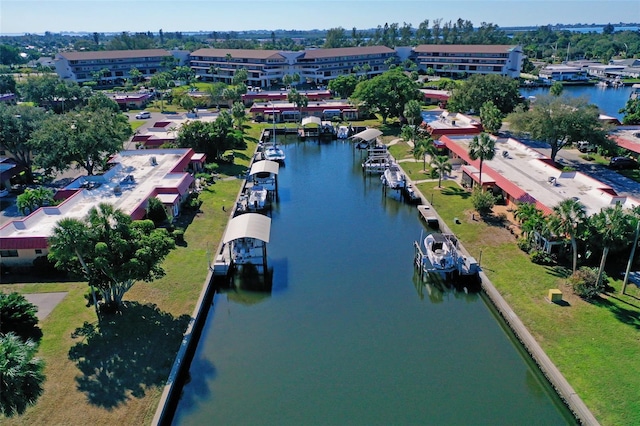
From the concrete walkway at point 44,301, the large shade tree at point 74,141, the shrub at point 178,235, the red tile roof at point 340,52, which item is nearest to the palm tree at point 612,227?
the shrub at point 178,235

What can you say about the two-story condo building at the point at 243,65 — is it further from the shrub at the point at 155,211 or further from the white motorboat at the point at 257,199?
the shrub at the point at 155,211

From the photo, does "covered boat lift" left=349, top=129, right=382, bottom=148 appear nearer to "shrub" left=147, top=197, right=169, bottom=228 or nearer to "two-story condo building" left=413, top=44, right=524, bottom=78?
"shrub" left=147, top=197, right=169, bottom=228

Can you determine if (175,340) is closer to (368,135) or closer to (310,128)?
(368,135)

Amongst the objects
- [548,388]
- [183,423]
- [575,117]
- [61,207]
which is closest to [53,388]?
[183,423]

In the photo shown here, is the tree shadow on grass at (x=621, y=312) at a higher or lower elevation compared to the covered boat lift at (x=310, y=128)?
lower

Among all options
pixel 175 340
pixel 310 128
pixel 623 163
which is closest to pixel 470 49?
pixel 310 128

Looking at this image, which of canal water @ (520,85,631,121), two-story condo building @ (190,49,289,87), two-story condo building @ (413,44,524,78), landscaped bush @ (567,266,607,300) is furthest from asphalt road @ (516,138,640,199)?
two-story condo building @ (190,49,289,87)

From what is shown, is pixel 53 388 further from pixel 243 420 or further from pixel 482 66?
pixel 482 66
